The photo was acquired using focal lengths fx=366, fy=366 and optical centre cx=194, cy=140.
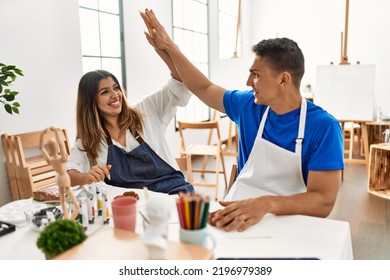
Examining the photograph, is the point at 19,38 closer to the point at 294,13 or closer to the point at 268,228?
the point at 268,228

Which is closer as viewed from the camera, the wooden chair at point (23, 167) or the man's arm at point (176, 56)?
the man's arm at point (176, 56)

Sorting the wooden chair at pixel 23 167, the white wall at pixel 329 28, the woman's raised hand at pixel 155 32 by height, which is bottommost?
the wooden chair at pixel 23 167

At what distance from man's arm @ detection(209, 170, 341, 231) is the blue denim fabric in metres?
0.57

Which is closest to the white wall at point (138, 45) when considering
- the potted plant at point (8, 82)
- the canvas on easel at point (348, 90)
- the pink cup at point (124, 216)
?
the potted plant at point (8, 82)

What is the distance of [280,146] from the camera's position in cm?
157

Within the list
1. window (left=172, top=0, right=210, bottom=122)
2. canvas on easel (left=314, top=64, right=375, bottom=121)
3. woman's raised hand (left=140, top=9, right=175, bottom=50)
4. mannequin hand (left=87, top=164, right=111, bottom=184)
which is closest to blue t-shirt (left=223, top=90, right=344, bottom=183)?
woman's raised hand (left=140, top=9, right=175, bottom=50)

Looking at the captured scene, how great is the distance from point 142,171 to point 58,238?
3.02ft

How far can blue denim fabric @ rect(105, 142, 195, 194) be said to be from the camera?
1.74 m

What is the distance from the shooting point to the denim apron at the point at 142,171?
174 centimetres

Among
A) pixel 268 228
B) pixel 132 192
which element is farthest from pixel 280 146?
pixel 132 192

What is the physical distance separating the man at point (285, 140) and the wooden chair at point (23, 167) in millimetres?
1704

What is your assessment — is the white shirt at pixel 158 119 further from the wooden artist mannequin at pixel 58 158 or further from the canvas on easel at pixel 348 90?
the canvas on easel at pixel 348 90
